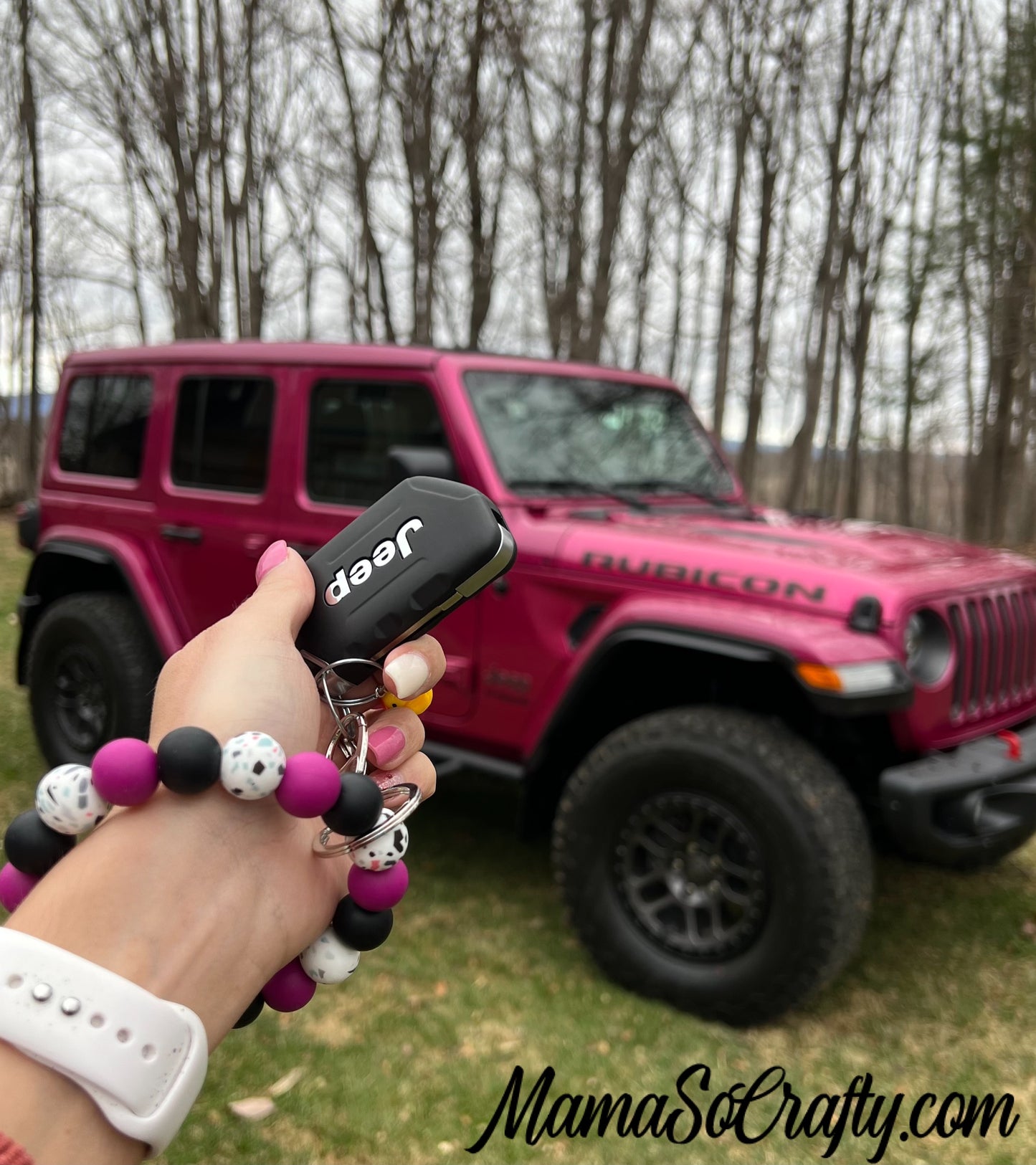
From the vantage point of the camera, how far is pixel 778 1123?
2434 millimetres

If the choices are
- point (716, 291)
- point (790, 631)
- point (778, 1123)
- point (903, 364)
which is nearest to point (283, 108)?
point (716, 291)

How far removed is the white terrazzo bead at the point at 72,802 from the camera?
33.3 inches

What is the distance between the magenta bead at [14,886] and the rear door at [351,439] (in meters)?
2.43

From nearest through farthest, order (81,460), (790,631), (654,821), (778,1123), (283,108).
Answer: (778,1123) → (790,631) → (654,821) → (81,460) → (283,108)

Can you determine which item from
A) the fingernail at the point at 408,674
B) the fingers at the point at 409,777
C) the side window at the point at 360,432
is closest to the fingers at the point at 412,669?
the fingernail at the point at 408,674

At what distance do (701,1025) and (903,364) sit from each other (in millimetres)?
12910

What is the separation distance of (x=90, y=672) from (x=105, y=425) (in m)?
1.13

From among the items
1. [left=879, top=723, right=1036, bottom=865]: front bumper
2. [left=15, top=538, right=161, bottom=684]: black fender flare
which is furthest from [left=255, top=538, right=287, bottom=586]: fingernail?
[left=15, top=538, right=161, bottom=684]: black fender flare

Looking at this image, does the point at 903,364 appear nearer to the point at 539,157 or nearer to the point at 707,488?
the point at 539,157

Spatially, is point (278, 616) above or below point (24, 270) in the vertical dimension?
below

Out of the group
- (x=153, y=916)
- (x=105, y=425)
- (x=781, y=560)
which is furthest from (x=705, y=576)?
(x=105, y=425)

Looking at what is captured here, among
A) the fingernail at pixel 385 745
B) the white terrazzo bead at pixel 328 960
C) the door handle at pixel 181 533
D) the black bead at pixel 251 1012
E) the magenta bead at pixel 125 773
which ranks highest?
the magenta bead at pixel 125 773

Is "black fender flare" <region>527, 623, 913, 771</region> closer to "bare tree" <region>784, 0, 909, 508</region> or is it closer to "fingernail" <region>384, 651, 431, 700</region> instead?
"fingernail" <region>384, 651, 431, 700</region>

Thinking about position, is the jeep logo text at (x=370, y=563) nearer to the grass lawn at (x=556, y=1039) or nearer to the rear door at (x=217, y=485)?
the grass lawn at (x=556, y=1039)
